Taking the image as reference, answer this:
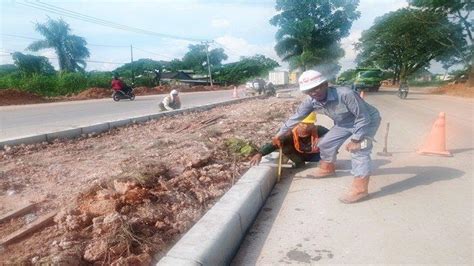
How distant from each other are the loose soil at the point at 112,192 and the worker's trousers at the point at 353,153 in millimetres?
1116

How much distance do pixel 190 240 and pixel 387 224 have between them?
5.66 feet

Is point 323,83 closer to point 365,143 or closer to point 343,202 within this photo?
point 365,143

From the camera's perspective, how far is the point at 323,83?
3871mm

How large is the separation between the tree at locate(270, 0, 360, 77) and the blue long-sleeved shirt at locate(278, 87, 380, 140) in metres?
30.0

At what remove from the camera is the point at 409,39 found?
1702 inches

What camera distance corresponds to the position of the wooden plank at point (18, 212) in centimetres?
343

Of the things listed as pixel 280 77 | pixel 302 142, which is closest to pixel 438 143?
pixel 302 142

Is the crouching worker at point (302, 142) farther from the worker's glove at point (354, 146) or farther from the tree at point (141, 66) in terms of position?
the tree at point (141, 66)

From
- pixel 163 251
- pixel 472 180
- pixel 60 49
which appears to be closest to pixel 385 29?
pixel 60 49

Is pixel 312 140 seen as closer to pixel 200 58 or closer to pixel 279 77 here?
pixel 279 77

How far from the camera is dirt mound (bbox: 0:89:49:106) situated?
2096cm

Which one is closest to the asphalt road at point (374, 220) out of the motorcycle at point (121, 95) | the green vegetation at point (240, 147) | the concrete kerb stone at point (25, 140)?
the green vegetation at point (240, 147)

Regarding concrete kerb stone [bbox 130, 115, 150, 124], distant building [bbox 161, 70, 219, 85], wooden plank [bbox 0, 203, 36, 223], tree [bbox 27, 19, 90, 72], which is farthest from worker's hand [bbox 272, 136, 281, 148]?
distant building [bbox 161, 70, 219, 85]

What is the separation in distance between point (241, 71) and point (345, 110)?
62.4 metres
